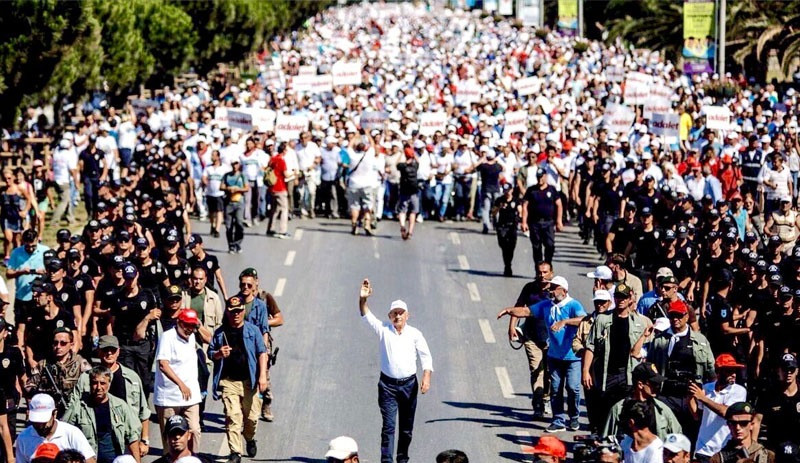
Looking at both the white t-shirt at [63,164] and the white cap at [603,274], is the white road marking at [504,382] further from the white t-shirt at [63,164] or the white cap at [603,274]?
the white t-shirt at [63,164]

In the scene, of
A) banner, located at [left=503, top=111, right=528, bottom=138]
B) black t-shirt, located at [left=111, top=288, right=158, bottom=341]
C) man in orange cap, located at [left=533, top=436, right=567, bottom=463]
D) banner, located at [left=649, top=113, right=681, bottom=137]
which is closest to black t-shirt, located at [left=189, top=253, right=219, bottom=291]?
black t-shirt, located at [left=111, top=288, right=158, bottom=341]

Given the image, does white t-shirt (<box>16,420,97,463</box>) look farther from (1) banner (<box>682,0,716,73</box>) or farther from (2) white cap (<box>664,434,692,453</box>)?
(1) banner (<box>682,0,716,73</box>)

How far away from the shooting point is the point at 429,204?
28.3 meters

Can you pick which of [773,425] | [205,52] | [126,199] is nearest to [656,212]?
[126,199]

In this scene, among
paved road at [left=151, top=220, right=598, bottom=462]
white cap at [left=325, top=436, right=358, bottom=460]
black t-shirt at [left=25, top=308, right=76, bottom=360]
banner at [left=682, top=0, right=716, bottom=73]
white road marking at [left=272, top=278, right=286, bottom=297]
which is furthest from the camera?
banner at [left=682, top=0, right=716, bottom=73]

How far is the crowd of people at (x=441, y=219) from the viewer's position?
457 inches

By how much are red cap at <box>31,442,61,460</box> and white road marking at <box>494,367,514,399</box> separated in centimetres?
683

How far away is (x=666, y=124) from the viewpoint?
28609 millimetres

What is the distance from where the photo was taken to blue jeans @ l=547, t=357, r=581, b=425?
14134mm

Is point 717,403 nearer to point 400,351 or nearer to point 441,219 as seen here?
point 400,351

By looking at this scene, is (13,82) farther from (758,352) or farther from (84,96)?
(758,352)

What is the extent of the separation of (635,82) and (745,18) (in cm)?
1194

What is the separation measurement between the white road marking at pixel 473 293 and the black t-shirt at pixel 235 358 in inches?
319

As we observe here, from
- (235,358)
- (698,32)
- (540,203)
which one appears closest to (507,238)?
(540,203)
